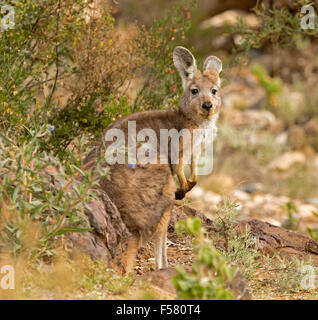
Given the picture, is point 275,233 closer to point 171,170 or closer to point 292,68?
point 171,170

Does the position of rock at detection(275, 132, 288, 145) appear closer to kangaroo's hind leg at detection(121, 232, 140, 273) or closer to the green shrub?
kangaroo's hind leg at detection(121, 232, 140, 273)

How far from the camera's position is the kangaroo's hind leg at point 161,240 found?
5418mm

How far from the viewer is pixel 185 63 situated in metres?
6.51

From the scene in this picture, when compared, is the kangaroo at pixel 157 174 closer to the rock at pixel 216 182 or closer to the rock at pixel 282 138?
the rock at pixel 216 182

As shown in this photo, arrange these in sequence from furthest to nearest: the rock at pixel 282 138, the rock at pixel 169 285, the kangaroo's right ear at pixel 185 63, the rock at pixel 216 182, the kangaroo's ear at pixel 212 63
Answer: the rock at pixel 282 138
the rock at pixel 216 182
the kangaroo's ear at pixel 212 63
the kangaroo's right ear at pixel 185 63
the rock at pixel 169 285

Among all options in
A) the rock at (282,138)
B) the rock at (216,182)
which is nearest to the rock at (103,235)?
the rock at (216,182)

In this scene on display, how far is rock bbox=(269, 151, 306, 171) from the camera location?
1390 cm

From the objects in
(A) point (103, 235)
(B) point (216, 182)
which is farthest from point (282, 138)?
(A) point (103, 235)

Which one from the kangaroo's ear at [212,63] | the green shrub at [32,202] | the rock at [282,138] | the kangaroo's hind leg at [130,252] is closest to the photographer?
the green shrub at [32,202]

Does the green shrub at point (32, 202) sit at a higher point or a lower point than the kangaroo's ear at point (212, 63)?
lower

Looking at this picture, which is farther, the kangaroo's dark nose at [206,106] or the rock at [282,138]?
the rock at [282,138]

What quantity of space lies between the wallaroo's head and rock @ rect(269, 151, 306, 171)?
7.58 m

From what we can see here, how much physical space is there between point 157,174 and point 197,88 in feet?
4.48
